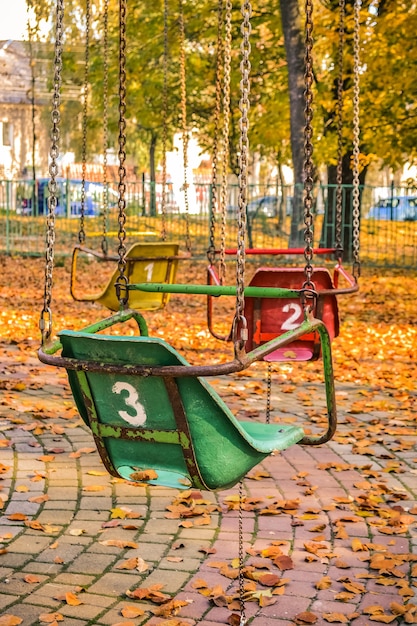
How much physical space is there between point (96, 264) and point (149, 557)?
17.3 meters

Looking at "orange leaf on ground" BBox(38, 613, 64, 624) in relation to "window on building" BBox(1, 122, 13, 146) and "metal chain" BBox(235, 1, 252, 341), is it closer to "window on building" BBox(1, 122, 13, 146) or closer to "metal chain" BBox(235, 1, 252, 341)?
"metal chain" BBox(235, 1, 252, 341)

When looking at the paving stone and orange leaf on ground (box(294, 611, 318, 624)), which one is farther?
the paving stone

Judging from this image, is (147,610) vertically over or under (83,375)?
under

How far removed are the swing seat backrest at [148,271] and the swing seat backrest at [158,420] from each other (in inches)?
157

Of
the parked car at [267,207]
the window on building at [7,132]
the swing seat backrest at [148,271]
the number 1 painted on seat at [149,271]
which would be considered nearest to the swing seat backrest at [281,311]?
the swing seat backrest at [148,271]

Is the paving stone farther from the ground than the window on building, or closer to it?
closer to it

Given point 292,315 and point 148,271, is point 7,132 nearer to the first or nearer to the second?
point 148,271

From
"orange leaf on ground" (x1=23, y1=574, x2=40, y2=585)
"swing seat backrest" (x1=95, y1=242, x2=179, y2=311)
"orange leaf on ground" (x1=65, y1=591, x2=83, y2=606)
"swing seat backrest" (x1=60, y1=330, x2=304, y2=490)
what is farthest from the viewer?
"swing seat backrest" (x1=95, y1=242, x2=179, y2=311)

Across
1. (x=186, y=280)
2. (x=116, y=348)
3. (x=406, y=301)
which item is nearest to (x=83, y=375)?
(x=116, y=348)

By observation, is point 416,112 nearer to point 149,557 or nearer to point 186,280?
point 186,280

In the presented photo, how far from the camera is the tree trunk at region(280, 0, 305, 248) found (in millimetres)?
18953

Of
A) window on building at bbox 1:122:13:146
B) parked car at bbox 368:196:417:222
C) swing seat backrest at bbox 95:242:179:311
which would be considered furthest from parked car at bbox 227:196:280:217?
window on building at bbox 1:122:13:146

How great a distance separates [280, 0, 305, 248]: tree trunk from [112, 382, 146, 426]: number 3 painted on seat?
15.9m

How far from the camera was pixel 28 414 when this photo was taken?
698cm
